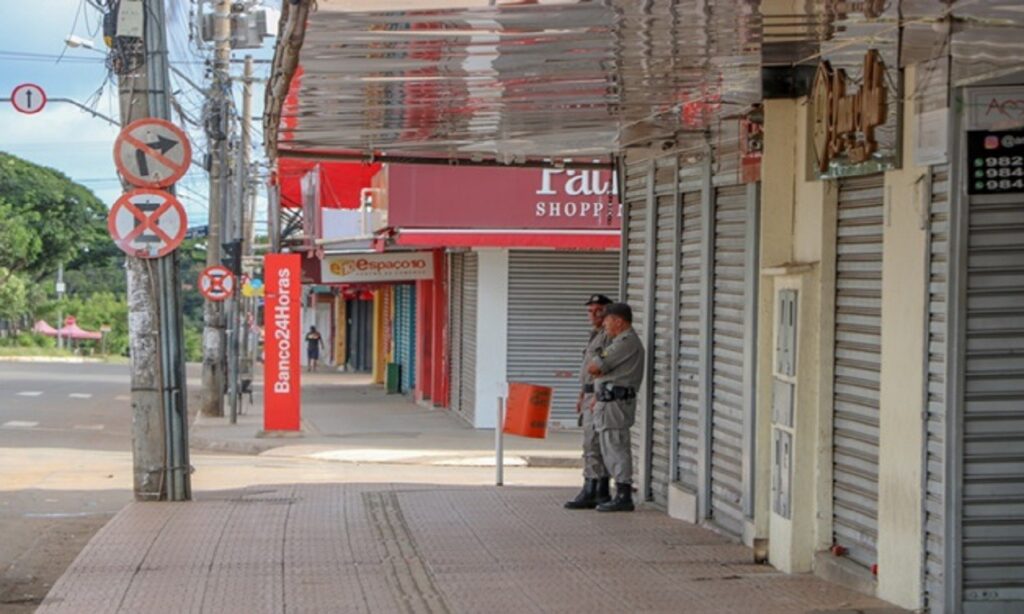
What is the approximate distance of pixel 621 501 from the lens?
44.4 feet

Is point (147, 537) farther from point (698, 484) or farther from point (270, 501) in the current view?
point (698, 484)

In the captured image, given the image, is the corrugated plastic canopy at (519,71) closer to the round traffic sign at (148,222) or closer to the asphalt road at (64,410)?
the round traffic sign at (148,222)

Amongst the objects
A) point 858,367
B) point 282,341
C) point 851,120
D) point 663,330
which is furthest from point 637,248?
point 282,341

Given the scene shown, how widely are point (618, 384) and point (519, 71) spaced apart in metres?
3.69

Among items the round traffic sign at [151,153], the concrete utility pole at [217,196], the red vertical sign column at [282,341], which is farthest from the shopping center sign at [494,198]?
the round traffic sign at [151,153]

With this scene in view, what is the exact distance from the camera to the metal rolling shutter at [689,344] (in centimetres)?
1280

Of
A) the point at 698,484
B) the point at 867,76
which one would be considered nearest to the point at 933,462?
the point at 867,76

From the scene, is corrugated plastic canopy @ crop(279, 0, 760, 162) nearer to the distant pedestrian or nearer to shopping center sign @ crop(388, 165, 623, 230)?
shopping center sign @ crop(388, 165, 623, 230)

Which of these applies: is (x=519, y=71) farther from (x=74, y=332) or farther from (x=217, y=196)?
(x=74, y=332)

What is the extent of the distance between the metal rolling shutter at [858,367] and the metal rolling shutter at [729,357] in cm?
155

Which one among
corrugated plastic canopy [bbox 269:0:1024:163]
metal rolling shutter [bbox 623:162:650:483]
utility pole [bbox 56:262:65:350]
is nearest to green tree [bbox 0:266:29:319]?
utility pole [bbox 56:262:65:350]

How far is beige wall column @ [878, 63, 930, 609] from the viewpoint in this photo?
8.44 metres

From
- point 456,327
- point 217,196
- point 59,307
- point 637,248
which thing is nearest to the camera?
point 637,248

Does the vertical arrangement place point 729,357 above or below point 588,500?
above
